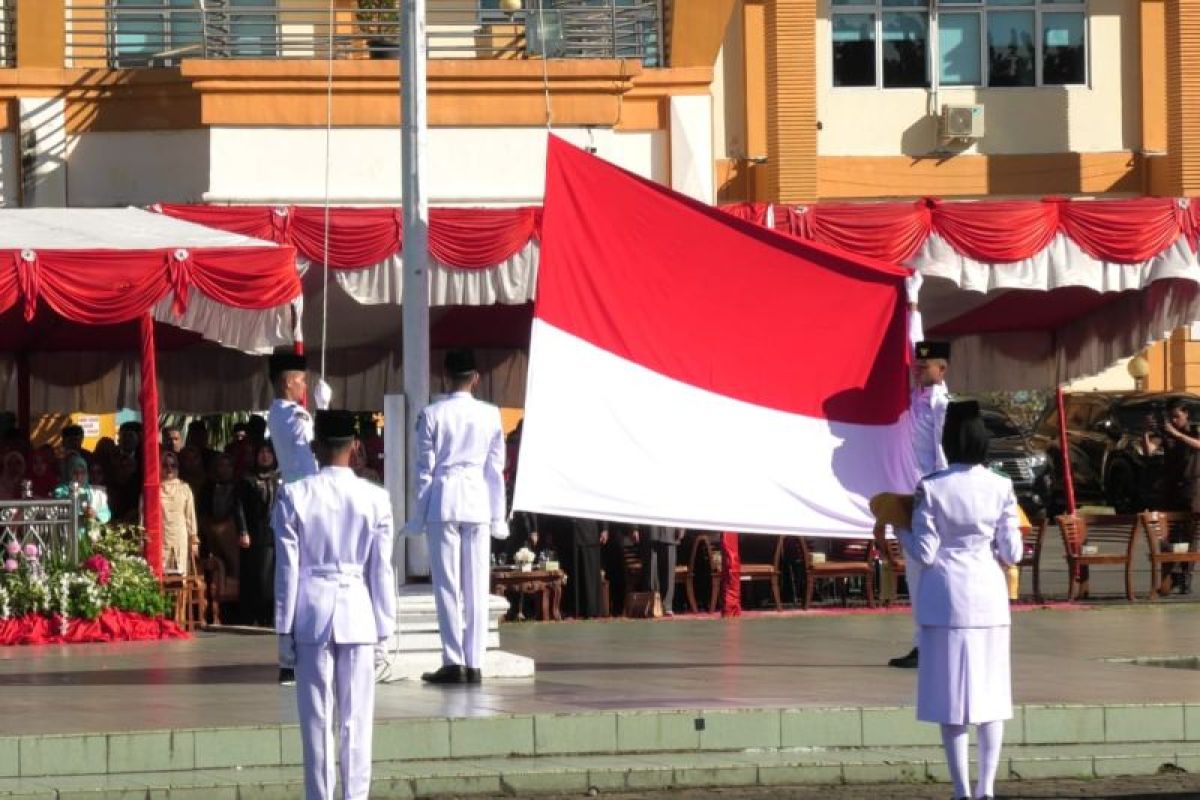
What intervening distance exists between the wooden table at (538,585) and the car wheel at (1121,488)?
60.5 feet

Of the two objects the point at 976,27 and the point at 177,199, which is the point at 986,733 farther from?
the point at 976,27

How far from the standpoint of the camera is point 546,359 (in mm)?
14148

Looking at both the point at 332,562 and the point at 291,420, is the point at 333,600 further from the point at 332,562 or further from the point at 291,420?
the point at 291,420

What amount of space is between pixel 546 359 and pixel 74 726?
3176 mm

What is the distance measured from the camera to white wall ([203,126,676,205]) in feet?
83.6

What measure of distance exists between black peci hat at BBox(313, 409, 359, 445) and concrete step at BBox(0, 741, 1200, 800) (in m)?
2.14

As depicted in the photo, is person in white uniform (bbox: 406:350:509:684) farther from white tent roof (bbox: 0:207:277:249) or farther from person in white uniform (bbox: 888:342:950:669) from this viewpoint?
white tent roof (bbox: 0:207:277:249)

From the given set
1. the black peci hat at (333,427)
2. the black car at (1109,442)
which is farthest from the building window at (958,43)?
the black peci hat at (333,427)

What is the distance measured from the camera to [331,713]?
34.8ft

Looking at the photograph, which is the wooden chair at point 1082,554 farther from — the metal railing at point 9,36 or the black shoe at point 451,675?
the metal railing at point 9,36

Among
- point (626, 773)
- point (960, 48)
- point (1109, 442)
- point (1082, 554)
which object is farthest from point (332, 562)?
point (960, 48)

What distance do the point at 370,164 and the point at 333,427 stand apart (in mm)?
15097

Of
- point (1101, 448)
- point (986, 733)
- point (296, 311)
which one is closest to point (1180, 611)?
point (296, 311)

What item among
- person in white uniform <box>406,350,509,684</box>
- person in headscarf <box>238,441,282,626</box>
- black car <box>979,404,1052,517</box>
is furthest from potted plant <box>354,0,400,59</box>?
person in white uniform <box>406,350,509,684</box>
